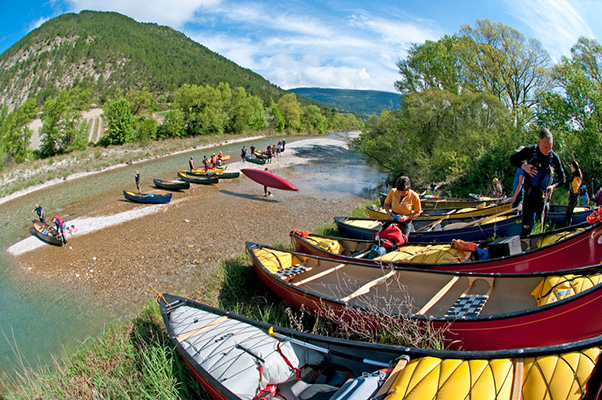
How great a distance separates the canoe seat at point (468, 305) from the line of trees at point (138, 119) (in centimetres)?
3781

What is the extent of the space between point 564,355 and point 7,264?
55.7 feet

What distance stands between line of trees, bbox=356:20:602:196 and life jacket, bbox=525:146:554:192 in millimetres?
10218

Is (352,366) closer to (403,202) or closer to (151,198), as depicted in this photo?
(403,202)

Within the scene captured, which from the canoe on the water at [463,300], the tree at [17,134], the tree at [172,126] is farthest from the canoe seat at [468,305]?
the tree at [172,126]

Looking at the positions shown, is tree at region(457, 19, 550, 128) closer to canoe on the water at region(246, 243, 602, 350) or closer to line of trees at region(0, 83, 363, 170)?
canoe on the water at region(246, 243, 602, 350)

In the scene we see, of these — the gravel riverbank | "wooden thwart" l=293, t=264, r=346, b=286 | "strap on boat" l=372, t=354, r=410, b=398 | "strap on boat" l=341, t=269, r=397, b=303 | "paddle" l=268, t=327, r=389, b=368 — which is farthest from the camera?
the gravel riverbank

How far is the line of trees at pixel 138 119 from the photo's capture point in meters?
33.5

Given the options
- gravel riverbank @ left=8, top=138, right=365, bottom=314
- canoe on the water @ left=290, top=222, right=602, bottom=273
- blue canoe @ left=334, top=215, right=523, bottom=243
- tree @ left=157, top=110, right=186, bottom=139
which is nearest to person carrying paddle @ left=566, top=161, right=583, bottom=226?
blue canoe @ left=334, top=215, right=523, bottom=243

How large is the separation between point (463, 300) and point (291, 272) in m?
3.58

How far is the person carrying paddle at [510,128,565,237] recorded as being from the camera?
589cm

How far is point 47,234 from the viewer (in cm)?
1389

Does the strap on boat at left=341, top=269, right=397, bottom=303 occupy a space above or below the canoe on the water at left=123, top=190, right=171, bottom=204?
above

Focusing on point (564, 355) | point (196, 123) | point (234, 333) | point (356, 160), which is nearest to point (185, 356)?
point (234, 333)

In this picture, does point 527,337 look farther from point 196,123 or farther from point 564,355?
point 196,123
